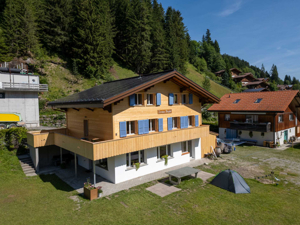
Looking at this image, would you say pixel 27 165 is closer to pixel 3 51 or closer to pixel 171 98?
pixel 171 98

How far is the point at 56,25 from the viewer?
1762 inches

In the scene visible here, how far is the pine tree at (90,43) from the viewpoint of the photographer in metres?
42.5

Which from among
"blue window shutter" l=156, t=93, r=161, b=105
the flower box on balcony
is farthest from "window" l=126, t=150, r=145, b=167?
"blue window shutter" l=156, t=93, r=161, b=105

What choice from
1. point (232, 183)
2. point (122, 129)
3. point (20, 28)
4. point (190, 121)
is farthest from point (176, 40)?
point (232, 183)

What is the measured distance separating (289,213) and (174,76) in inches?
455

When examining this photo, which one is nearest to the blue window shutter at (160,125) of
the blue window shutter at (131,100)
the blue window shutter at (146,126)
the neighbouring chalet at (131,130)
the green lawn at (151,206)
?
the neighbouring chalet at (131,130)

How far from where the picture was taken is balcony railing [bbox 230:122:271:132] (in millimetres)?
25016

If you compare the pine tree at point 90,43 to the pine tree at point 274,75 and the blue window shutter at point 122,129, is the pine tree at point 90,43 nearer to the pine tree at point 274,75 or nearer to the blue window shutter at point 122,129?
the blue window shutter at point 122,129

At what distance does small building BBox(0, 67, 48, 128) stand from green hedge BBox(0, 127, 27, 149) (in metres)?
9.93

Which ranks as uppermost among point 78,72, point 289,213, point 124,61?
point 124,61

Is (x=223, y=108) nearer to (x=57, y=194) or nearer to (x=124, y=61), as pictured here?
(x=57, y=194)

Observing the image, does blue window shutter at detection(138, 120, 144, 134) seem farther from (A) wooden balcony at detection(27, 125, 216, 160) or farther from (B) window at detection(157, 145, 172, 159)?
(B) window at detection(157, 145, 172, 159)

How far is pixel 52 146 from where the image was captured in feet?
60.1

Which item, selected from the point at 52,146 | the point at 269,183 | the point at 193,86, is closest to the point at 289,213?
the point at 269,183
